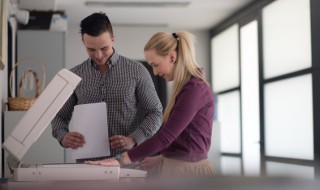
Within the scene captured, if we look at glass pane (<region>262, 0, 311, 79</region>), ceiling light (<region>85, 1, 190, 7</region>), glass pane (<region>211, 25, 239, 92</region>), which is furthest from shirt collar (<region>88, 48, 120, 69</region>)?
glass pane (<region>211, 25, 239, 92</region>)

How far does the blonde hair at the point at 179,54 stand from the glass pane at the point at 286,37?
393cm

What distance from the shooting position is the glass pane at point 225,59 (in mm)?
7656

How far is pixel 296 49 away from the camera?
5.67 meters

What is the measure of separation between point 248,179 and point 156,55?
127 cm

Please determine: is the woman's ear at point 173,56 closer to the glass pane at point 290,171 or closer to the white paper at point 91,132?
the white paper at point 91,132

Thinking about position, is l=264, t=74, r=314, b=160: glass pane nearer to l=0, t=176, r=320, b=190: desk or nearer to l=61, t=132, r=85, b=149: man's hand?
l=61, t=132, r=85, b=149: man's hand

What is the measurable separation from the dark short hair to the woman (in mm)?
255

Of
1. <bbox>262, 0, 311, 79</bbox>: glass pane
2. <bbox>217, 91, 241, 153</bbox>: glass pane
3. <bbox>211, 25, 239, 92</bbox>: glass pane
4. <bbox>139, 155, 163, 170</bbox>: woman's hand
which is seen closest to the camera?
<bbox>139, 155, 163, 170</bbox>: woman's hand

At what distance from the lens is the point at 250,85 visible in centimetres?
707

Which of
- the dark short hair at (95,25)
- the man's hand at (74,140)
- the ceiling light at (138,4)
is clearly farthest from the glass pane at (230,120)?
the man's hand at (74,140)

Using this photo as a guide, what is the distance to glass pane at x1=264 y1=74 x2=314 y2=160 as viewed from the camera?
5309mm

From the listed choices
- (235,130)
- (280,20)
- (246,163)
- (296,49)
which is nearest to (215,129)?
(296,49)

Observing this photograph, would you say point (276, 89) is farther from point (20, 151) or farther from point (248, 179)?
point (248, 179)

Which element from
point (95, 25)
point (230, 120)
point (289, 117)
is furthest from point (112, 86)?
point (230, 120)
